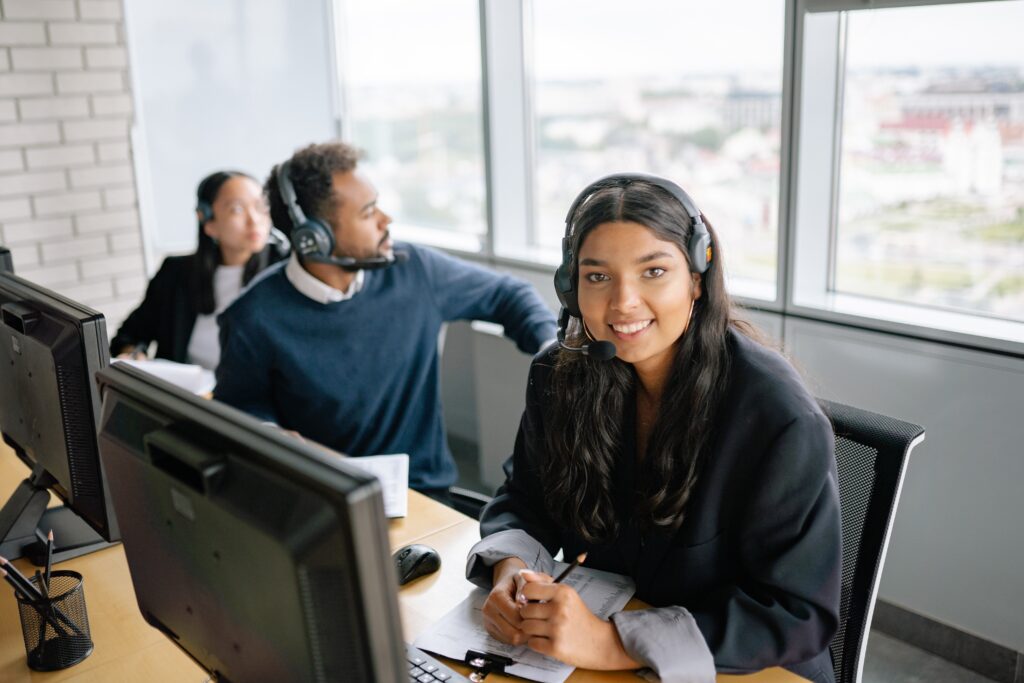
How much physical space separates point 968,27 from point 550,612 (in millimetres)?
1739

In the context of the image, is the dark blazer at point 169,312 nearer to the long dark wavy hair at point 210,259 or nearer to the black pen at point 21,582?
the long dark wavy hair at point 210,259

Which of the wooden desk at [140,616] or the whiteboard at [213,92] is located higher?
the whiteboard at [213,92]

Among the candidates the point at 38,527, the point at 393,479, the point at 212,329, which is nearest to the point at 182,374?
the point at 212,329

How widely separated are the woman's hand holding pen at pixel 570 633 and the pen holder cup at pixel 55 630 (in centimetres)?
63

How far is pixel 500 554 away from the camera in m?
1.35

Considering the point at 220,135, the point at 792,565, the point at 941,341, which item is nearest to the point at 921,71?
the point at 941,341

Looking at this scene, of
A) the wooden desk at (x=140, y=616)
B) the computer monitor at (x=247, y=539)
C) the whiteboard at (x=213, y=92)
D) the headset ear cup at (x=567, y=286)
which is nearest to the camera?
the computer monitor at (x=247, y=539)

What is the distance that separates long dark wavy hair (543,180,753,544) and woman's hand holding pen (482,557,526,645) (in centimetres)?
17

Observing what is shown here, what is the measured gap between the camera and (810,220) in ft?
7.98

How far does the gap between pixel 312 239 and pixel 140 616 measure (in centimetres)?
97

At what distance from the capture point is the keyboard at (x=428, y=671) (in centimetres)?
115

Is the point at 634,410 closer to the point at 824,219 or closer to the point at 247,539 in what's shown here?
the point at 247,539

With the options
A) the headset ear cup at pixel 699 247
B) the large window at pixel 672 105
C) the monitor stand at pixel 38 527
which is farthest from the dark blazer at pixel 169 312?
the headset ear cup at pixel 699 247

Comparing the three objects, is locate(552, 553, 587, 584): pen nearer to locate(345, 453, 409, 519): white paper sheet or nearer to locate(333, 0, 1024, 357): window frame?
locate(345, 453, 409, 519): white paper sheet
